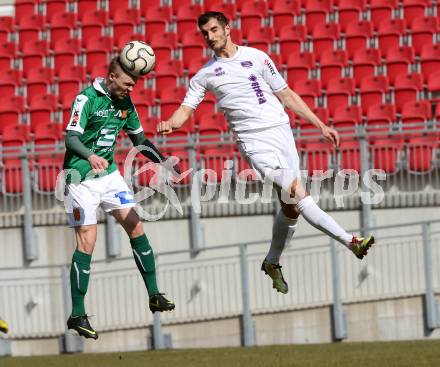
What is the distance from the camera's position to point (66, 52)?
19953 millimetres

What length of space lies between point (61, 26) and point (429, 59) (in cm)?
678

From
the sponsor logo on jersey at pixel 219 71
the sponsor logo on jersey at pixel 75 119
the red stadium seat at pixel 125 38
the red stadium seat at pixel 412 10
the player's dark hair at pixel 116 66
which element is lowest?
the sponsor logo on jersey at pixel 75 119

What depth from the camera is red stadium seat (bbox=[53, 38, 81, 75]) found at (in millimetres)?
19891

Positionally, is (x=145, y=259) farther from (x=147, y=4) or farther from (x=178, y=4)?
(x=147, y=4)

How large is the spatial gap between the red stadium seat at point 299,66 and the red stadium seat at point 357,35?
2.50 feet

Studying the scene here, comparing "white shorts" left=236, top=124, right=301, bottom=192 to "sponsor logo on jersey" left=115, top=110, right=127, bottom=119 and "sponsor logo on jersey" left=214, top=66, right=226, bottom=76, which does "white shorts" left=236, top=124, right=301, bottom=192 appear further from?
"sponsor logo on jersey" left=115, top=110, right=127, bottom=119

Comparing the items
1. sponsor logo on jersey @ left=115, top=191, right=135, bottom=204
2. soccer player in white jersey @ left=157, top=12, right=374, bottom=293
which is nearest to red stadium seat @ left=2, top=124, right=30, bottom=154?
sponsor logo on jersey @ left=115, top=191, right=135, bottom=204

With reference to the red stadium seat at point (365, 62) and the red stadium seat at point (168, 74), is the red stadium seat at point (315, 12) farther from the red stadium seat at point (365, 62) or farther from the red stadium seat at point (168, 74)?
the red stadium seat at point (168, 74)

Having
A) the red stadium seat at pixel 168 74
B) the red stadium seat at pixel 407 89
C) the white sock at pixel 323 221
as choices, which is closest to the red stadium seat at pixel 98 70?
the red stadium seat at pixel 168 74

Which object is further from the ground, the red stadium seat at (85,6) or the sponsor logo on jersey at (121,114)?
the red stadium seat at (85,6)

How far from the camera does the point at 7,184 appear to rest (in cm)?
1596

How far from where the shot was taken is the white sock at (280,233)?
1016 centimetres

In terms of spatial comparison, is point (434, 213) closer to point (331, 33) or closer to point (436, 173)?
point (436, 173)

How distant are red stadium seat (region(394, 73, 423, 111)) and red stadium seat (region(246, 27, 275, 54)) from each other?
2.60m
